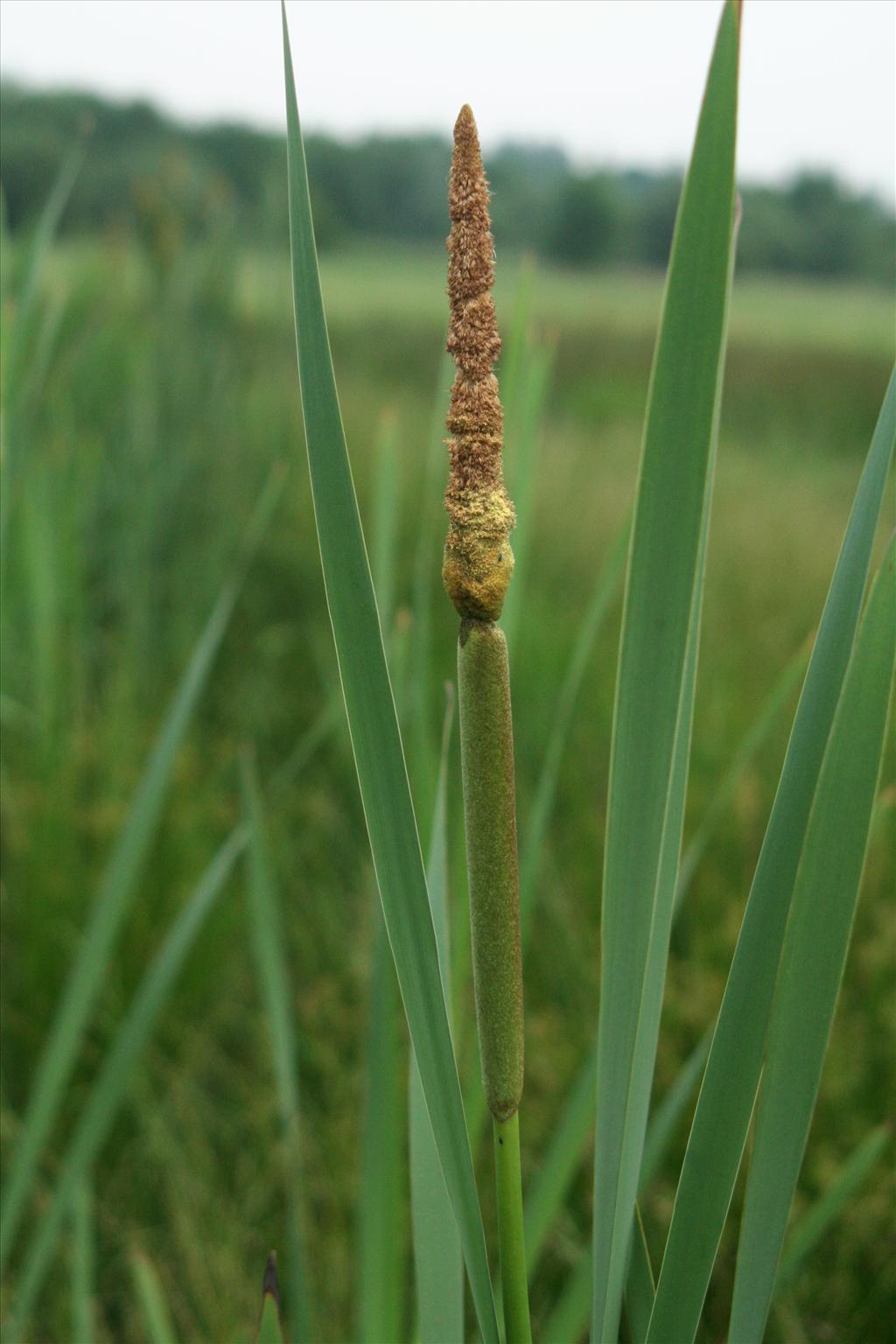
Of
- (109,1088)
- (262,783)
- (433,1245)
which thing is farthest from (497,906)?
(262,783)

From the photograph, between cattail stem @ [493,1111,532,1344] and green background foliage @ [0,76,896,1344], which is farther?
green background foliage @ [0,76,896,1344]

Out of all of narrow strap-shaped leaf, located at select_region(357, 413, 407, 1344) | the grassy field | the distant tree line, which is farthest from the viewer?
the distant tree line

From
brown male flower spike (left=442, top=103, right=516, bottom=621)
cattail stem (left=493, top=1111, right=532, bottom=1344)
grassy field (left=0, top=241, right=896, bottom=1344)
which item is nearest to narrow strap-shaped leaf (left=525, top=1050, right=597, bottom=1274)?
grassy field (left=0, top=241, right=896, bottom=1344)

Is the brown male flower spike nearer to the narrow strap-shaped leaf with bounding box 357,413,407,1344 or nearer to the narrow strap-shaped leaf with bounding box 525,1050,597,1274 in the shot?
the narrow strap-shaped leaf with bounding box 357,413,407,1344

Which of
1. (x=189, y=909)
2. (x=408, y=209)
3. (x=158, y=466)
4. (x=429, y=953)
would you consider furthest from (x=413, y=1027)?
(x=408, y=209)

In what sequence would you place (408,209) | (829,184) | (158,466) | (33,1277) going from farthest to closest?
(829,184) < (408,209) < (158,466) < (33,1277)

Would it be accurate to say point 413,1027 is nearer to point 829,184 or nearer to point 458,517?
point 458,517

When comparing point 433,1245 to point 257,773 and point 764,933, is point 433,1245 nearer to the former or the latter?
point 764,933
